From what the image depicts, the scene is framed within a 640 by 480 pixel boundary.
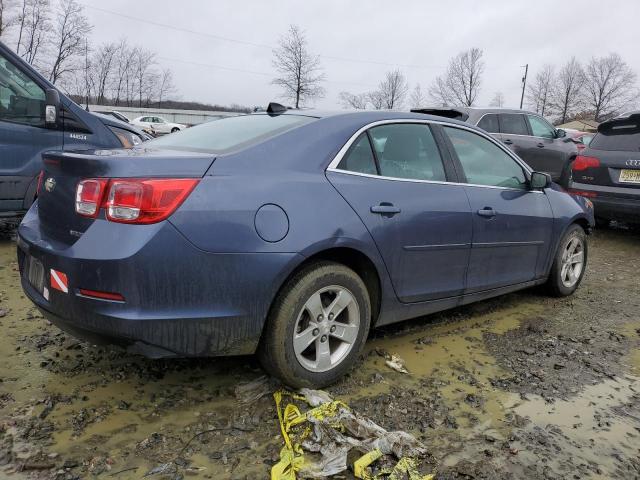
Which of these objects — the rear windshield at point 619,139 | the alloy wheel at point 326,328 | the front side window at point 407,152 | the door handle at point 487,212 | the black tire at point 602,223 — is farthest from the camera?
the black tire at point 602,223

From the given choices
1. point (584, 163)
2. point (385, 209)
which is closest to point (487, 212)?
point (385, 209)

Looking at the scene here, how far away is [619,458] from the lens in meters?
2.48

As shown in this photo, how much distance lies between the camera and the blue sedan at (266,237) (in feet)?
7.77

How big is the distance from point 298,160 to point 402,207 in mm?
739

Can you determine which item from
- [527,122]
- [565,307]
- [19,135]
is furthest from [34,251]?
[527,122]

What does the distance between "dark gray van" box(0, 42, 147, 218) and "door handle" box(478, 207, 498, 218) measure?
4.42m

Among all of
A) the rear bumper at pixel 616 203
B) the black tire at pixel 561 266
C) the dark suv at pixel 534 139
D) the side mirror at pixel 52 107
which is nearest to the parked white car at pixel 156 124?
the dark suv at pixel 534 139

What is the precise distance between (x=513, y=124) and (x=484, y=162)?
6.05 meters

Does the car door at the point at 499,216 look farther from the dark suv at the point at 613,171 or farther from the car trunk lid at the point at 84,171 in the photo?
the dark suv at the point at 613,171

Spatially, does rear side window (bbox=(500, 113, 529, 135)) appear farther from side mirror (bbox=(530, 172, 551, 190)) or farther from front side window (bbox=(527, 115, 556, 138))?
side mirror (bbox=(530, 172, 551, 190))

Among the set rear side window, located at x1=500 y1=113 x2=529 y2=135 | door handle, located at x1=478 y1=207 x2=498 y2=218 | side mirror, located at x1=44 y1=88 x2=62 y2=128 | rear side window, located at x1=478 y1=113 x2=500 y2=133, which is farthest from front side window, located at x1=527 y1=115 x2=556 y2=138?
side mirror, located at x1=44 y1=88 x2=62 y2=128

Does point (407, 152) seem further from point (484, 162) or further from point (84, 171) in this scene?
point (84, 171)

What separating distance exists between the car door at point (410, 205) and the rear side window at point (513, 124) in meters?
6.32

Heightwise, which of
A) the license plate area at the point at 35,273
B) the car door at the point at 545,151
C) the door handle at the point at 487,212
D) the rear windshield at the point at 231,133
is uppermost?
the car door at the point at 545,151
